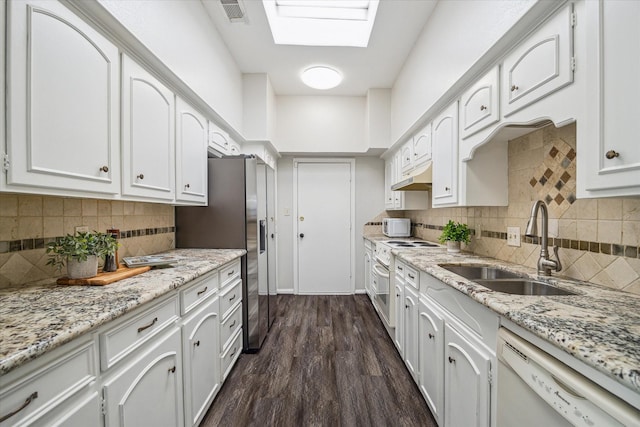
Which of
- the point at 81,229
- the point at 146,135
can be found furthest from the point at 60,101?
the point at 81,229

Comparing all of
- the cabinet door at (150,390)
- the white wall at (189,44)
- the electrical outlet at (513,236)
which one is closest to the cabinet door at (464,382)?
the electrical outlet at (513,236)

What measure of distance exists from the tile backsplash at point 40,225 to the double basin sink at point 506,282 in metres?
2.08

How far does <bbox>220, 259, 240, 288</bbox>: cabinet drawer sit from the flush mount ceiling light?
7.30ft

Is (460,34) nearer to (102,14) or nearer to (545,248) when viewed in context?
(545,248)

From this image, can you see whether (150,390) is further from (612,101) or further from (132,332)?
(612,101)

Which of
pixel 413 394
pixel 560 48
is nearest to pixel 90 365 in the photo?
pixel 413 394

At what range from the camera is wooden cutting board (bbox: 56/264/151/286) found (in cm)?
114

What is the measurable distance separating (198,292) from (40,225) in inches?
30.2

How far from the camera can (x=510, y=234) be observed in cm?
172

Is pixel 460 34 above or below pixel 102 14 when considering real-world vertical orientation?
above

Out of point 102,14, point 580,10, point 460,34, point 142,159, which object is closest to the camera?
point 580,10

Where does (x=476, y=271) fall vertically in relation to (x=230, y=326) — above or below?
above

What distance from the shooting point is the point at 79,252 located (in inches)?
44.8

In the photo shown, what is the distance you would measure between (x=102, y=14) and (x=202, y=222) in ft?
4.78
